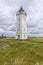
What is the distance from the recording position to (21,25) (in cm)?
5434

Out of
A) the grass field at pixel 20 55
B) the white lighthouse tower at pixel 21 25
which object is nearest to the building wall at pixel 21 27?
the white lighthouse tower at pixel 21 25

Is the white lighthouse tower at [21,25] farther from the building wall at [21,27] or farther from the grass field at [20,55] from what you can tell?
the grass field at [20,55]

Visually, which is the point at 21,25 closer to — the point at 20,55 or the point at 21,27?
the point at 21,27

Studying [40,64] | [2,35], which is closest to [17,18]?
[2,35]

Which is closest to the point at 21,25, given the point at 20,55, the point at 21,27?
the point at 21,27

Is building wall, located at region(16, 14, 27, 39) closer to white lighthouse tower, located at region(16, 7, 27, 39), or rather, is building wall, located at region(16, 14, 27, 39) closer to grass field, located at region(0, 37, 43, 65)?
white lighthouse tower, located at region(16, 7, 27, 39)

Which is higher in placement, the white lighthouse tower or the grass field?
the white lighthouse tower

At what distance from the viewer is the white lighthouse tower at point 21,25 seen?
178ft

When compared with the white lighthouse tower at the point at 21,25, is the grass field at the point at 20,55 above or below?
below

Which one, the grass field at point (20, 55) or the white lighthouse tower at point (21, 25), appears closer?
the grass field at point (20, 55)

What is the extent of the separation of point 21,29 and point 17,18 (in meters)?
5.71

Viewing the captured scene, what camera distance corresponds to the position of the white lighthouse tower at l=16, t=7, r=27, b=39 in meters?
54.2

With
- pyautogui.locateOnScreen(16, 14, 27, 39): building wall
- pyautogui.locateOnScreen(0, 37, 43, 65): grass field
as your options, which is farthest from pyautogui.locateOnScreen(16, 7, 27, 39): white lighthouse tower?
pyautogui.locateOnScreen(0, 37, 43, 65): grass field

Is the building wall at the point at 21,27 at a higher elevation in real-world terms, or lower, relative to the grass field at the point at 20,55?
higher
